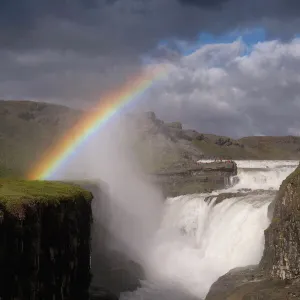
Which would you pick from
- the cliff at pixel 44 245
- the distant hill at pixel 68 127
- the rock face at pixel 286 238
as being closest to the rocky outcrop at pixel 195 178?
the distant hill at pixel 68 127

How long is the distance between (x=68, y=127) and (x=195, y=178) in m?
88.6

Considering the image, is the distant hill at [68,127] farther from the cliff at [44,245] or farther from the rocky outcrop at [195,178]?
the cliff at [44,245]

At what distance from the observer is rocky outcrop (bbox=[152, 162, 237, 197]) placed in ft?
239

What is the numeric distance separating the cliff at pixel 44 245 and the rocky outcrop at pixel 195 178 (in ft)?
152

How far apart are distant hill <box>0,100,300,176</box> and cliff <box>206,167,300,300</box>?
65395 mm

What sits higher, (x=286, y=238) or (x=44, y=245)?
(x=44, y=245)

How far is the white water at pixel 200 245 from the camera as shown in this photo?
1494 inches

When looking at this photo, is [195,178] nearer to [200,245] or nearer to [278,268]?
[200,245]

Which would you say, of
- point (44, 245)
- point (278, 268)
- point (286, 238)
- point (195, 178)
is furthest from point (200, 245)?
point (44, 245)

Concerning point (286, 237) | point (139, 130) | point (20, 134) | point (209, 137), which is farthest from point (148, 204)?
point (209, 137)

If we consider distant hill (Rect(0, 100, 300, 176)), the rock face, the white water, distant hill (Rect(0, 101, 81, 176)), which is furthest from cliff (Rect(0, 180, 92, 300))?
distant hill (Rect(0, 101, 81, 176))

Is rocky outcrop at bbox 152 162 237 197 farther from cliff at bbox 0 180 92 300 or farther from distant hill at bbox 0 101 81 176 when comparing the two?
distant hill at bbox 0 101 81 176

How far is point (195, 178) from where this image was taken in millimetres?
74812

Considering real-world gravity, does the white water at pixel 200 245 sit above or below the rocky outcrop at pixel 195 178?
below
